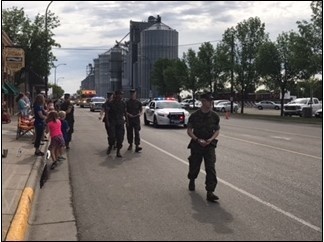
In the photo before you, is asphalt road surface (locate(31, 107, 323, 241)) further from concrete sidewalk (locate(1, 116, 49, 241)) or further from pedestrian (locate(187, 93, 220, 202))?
concrete sidewalk (locate(1, 116, 49, 241))

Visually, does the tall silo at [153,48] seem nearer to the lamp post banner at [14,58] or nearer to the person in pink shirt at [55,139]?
the lamp post banner at [14,58]

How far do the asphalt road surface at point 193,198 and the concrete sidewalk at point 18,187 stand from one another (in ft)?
2.35

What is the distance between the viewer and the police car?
24.7 meters

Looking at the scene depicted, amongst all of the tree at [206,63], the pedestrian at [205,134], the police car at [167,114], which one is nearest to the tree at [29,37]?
the police car at [167,114]

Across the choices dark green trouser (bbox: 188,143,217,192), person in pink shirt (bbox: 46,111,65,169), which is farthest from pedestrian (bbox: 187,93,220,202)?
person in pink shirt (bbox: 46,111,65,169)

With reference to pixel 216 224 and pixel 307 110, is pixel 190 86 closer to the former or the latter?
pixel 307 110

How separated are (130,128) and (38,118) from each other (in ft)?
9.46

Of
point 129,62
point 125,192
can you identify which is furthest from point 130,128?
point 129,62

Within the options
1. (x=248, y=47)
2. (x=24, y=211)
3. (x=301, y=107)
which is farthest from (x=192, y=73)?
(x=24, y=211)

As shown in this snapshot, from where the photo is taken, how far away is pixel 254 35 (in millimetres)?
49406

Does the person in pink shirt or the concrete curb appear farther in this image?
the person in pink shirt

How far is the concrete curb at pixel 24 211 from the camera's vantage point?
588cm

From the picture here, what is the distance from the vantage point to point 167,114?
24.7m

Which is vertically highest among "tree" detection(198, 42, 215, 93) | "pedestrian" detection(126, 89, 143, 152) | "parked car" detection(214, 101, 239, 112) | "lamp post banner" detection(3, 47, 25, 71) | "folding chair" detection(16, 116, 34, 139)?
"tree" detection(198, 42, 215, 93)
